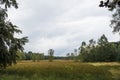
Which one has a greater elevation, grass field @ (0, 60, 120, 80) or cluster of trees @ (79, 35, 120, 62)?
cluster of trees @ (79, 35, 120, 62)

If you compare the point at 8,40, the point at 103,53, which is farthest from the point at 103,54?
the point at 8,40

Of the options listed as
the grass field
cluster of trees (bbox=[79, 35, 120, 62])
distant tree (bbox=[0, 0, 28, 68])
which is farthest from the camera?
cluster of trees (bbox=[79, 35, 120, 62])

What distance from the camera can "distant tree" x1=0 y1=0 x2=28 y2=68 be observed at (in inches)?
1268

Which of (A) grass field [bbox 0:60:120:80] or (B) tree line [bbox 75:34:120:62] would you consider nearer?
(A) grass field [bbox 0:60:120:80]

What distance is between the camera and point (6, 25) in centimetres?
3262

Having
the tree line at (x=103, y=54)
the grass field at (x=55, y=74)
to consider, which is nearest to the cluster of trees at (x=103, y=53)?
the tree line at (x=103, y=54)

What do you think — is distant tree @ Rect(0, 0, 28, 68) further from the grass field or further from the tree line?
the tree line

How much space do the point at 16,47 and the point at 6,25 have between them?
2535mm

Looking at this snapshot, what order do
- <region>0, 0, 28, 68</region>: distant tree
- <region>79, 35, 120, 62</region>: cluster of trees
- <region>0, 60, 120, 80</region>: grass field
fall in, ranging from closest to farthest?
1. <region>0, 60, 120, 80</region>: grass field
2. <region>0, 0, 28, 68</region>: distant tree
3. <region>79, 35, 120, 62</region>: cluster of trees

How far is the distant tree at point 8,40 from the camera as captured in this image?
3222cm

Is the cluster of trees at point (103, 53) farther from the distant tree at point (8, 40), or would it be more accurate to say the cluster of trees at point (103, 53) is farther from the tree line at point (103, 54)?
the distant tree at point (8, 40)

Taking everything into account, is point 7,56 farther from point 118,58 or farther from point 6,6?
point 118,58

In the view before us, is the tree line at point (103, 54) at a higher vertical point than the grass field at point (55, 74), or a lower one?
higher

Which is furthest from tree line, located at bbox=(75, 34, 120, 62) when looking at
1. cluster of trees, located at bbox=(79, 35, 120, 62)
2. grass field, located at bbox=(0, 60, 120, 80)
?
grass field, located at bbox=(0, 60, 120, 80)
